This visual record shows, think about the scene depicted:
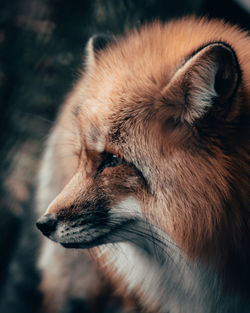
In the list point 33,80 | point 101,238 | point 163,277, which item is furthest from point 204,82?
point 33,80

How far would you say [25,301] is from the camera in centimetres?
129

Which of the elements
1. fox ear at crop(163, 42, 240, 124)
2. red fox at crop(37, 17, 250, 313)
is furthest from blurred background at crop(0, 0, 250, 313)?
fox ear at crop(163, 42, 240, 124)

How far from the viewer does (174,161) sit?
65 centimetres

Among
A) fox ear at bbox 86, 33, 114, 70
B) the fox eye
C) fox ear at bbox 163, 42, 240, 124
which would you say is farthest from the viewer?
fox ear at bbox 86, 33, 114, 70

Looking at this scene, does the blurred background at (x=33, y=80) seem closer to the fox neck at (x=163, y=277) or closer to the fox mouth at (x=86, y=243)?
the fox neck at (x=163, y=277)

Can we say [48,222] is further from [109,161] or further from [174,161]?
[174,161]

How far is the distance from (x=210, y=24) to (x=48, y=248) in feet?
2.93

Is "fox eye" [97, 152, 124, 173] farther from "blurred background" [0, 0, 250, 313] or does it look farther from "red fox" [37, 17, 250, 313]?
"blurred background" [0, 0, 250, 313]

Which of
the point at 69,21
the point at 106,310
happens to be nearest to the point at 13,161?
the point at 69,21

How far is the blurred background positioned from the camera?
98 cm

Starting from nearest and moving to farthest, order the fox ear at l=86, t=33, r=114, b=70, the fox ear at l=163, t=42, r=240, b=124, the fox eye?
the fox ear at l=163, t=42, r=240, b=124 < the fox eye < the fox ear at l=86, t=33, r=114, b=70

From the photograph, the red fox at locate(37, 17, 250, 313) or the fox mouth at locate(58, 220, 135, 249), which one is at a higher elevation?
the red fox at locate(37, 17, 250, 313)

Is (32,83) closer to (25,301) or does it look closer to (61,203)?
(61,203)

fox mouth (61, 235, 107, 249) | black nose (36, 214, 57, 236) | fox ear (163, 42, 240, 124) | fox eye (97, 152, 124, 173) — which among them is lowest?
fox mouth (61, 235, 107, 249)
